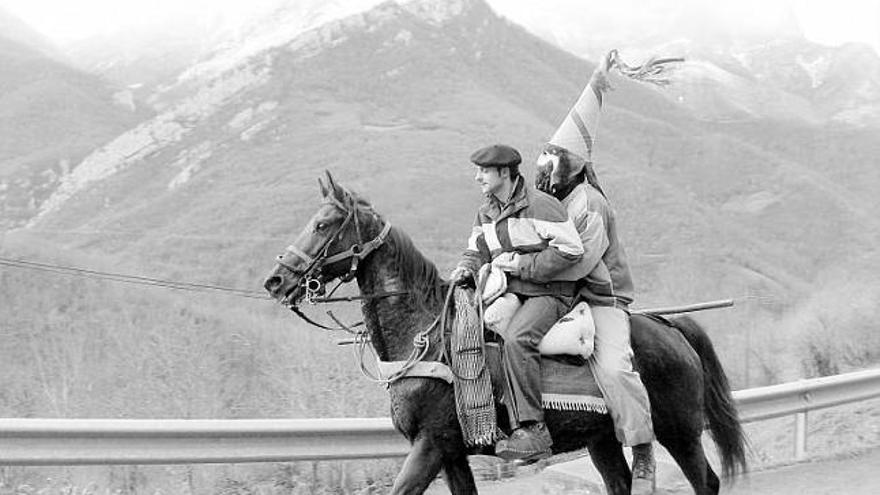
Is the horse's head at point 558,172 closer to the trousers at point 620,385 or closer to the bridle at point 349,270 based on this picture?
the trousers at point 620,385

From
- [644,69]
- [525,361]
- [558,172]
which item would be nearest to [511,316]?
[525,361]

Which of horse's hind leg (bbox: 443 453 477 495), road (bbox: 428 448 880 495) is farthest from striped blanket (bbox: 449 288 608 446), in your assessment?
road (bbox: 428 448 880 495)

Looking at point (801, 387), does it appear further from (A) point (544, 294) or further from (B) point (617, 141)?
(B) point (617, 141)

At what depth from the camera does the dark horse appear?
6.09 m

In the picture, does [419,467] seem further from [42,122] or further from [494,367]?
[42,122]

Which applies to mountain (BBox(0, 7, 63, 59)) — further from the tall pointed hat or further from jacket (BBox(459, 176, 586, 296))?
jacket (BBox(459, 176, 586, 296))

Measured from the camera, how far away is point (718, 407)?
773 centimetres

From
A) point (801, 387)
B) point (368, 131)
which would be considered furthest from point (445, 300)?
point (368, 131)

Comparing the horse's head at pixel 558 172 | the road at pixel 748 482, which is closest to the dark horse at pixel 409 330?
the horse's head at pixel 558 172

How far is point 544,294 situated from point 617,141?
10820cm

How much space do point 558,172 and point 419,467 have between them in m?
2.14

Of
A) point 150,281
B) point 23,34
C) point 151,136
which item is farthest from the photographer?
point 23,34

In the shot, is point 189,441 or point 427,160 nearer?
point 189,441

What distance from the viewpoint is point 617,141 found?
112 metres
